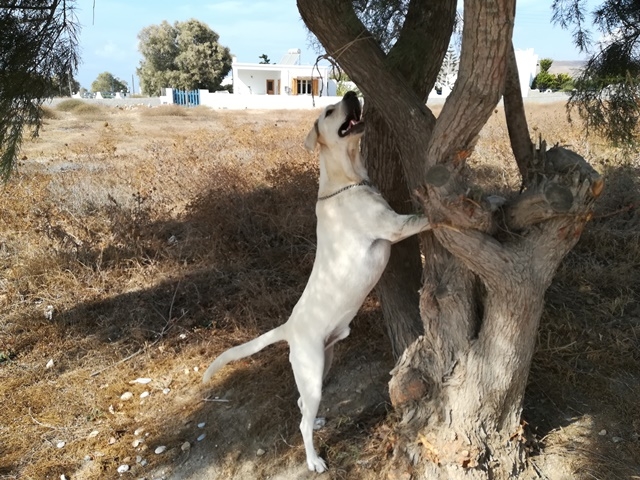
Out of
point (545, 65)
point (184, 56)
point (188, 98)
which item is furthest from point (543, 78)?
point (184, 56)

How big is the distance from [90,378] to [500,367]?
313cm

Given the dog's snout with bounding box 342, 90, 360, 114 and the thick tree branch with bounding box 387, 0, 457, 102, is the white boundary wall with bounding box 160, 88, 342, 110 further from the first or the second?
the dog's snout with bounding box 342, 90, 360, 114

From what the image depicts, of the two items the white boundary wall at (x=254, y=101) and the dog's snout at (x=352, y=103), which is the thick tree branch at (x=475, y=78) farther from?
the white boundary wall at (x=254, y=101)

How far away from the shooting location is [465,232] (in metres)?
2.19

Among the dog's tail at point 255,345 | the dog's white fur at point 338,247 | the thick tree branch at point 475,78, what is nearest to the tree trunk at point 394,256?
the dog's white fur at point 338,247

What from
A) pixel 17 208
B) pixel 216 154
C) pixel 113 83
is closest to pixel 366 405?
pixel 17 208

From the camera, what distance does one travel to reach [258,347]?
9.56 ft

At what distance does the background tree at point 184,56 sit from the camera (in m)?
40.4

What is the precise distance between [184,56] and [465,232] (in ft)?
143

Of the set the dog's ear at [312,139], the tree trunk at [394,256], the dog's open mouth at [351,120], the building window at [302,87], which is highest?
the building window at [302,87]

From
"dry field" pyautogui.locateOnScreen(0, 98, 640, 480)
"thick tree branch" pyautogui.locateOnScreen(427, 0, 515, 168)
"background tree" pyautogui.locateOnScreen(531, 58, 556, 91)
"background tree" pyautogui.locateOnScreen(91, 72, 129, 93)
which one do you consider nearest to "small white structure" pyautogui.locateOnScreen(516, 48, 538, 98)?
"background tree" pyautogui.locateOnScreen(531, 58, 556, 91)

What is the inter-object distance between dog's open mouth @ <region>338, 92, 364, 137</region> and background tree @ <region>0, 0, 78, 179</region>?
261cm

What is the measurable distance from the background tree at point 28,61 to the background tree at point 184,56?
39.4 m

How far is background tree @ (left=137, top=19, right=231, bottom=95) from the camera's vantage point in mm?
40438
